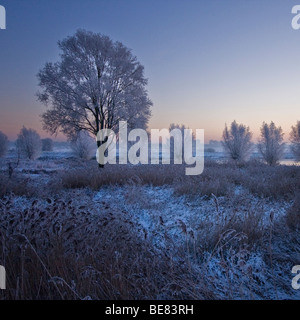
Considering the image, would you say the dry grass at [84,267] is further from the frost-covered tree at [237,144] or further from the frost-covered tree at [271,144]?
the frost-covered tree at [271,144]

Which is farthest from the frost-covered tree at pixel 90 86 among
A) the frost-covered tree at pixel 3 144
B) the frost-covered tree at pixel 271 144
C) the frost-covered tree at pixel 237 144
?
the frost-covered tree at pixel 3 144

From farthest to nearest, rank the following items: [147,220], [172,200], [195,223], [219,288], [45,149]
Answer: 1. [45,149]
2. [172,200]
3. [147,220]
4. [195,223]
5. [219,288]

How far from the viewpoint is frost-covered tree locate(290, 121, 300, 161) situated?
23.6 m

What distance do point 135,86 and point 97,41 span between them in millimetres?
3351

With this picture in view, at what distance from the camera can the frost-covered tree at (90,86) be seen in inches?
408

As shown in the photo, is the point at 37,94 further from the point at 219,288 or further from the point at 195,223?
the point at 219,288

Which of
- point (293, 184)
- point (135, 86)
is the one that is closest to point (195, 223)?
point (293, 184)

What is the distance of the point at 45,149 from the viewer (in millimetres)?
53469

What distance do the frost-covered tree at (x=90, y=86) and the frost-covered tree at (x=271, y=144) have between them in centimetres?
2133

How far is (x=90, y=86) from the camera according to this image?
1012cm

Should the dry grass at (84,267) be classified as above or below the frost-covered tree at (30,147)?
below

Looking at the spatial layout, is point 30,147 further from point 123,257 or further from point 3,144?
point 123,257

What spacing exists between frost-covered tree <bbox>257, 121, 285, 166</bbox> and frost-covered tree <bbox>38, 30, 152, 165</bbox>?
21.3m

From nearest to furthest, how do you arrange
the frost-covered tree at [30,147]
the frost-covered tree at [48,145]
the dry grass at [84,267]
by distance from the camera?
the dry grass at [84,267] → the frost-covered tree at [30,147] → the frost-covered tree at [48,145]
